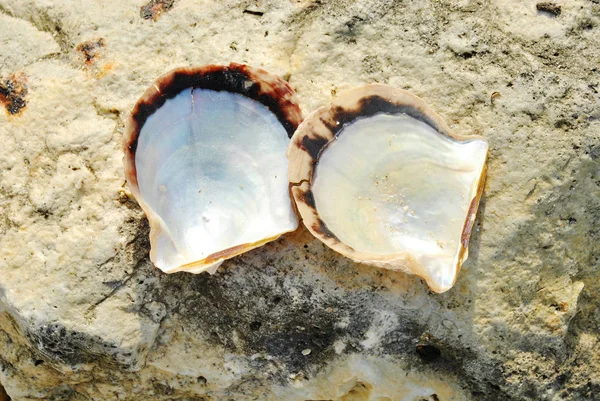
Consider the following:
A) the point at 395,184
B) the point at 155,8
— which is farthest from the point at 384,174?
the point at 155,8

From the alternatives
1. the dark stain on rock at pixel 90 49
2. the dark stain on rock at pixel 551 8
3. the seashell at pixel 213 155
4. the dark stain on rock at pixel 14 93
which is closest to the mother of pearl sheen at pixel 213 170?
the seashell at pixel 213 155

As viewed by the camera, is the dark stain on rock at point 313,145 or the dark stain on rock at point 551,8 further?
the dark stain on rock at point 551,8

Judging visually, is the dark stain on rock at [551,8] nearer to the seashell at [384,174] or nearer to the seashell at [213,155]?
the seashell at [384,174]

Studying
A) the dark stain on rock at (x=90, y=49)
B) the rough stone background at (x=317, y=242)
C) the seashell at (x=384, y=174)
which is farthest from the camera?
the dark stain on rock at (x=90, y=49)

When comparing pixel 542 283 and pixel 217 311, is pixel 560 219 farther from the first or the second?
pixel 217 311

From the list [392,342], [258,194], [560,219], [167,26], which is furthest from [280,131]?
[560,219]
